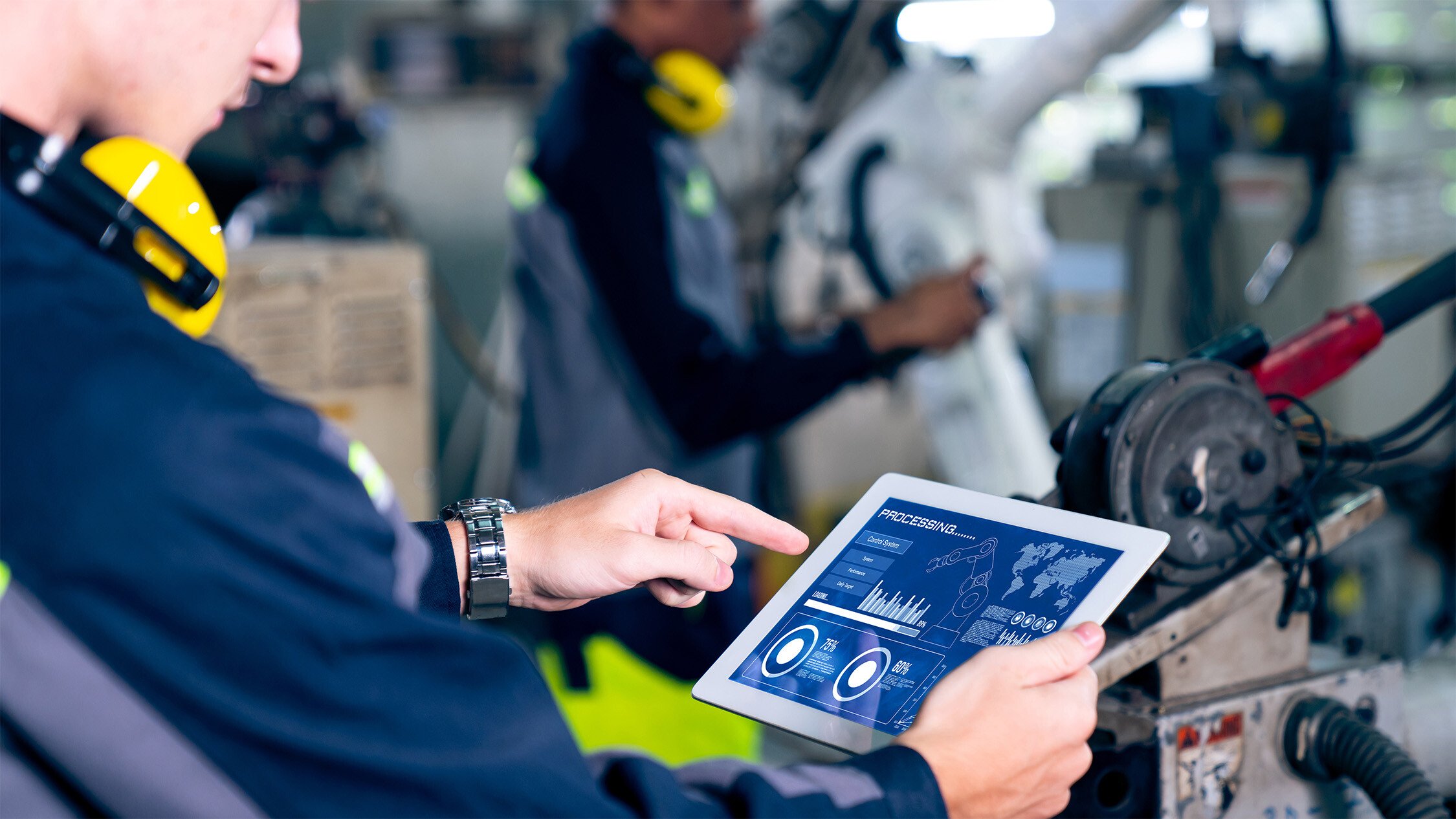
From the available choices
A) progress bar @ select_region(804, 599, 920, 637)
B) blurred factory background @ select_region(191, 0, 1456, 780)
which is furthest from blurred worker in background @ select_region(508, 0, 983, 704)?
progress bar @ select_region(804, 599, 920, 637)

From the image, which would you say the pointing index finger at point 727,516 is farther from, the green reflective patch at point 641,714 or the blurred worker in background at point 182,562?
the green reflective patch at point 641,714

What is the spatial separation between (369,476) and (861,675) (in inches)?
15.9

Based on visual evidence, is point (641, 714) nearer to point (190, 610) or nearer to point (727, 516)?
point (727, 516)

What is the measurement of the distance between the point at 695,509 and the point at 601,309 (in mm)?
1108

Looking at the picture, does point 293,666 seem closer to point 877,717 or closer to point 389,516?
point 389,516

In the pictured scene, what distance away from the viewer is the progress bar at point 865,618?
959 millimetres

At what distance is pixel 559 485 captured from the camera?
228 centimetres

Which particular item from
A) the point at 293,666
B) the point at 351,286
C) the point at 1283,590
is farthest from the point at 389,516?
the point at 351,286

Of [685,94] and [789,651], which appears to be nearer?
[789,651]

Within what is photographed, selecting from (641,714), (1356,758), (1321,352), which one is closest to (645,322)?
(641,714)

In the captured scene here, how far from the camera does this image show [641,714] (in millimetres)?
2191

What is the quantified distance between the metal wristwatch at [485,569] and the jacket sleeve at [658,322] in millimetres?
997

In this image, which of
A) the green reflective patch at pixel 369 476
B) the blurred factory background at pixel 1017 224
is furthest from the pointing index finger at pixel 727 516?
the blurred factory background at pixel 1017 224

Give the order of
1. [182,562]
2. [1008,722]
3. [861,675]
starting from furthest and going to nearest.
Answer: [861,675], [1008,722], [182,562]
